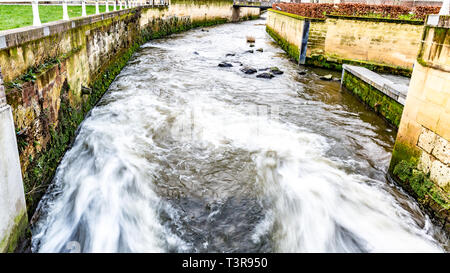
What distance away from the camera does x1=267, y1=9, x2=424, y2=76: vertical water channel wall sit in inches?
579

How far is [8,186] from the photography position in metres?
3.76

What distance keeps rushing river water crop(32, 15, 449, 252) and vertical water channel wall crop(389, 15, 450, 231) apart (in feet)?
1.24

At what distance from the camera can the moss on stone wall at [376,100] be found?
8.96 metres

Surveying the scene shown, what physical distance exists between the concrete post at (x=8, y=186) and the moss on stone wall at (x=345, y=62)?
1512cm

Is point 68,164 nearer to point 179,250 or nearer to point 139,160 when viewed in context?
point 139,160

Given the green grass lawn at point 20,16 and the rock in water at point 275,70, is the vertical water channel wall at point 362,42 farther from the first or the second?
the green grass lawn at point 20,16

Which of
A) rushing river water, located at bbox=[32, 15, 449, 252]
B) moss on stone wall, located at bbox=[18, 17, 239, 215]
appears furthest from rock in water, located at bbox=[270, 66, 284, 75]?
moss on stone wall, located at bbox=[18, 17, 239, 215]

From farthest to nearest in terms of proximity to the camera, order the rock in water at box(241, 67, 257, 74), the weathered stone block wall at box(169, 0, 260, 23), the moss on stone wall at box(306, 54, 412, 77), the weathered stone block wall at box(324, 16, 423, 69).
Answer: the weathered stone block wall at box(169, 0, 260, 23), the rock in water at box(241, 67, 257, 74), the moss on stone wall at box(306, 54, 412, 77), the weathered stone block wall at box(324, 16, 423, 69)

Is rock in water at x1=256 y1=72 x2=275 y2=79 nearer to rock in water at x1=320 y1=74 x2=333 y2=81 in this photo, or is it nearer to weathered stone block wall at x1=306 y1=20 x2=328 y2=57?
rock in water at x1=320 y1=74 x2=333 y2=81

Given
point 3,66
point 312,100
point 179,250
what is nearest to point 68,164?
point 3,66

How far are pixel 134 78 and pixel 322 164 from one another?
28.8 ft

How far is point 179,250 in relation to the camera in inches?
183

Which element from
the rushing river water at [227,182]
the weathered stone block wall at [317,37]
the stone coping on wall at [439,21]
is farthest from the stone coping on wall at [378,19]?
the stone coping on wall at [439,21]

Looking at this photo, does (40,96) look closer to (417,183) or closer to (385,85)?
(417,183)
